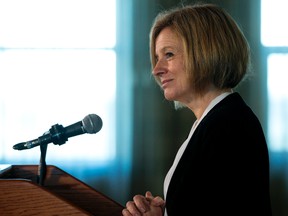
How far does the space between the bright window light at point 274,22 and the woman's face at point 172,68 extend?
228cm

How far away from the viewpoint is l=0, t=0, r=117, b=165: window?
3359 mm

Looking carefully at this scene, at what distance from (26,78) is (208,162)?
2.54 meters

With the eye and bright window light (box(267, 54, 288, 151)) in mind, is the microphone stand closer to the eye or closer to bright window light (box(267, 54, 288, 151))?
the eye

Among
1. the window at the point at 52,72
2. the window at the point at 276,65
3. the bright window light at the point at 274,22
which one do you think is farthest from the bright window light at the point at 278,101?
the window at the point at 52,72

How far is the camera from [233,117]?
1.17 metres

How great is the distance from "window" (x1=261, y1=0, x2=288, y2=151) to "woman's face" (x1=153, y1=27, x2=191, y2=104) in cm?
227

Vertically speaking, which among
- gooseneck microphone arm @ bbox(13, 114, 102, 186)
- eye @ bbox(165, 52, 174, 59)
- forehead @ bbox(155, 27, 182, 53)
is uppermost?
forehead @ bbox(155, 27, 182, 53)

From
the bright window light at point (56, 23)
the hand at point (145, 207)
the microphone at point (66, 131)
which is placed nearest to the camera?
the hand at point (145, 207)

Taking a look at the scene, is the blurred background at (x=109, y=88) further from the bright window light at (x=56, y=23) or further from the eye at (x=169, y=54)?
the eye at (x=169, y=54)

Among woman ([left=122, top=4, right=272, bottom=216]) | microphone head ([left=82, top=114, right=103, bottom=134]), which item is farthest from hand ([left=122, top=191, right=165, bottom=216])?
microphone head ([left=82, top=114, right=103, bottom=134])

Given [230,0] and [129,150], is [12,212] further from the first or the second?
[230,0]

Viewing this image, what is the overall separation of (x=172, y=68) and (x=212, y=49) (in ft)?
0.52

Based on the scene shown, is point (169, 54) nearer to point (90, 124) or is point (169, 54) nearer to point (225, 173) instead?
point (90, 124)

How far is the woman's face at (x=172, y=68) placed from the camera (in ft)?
4.51
